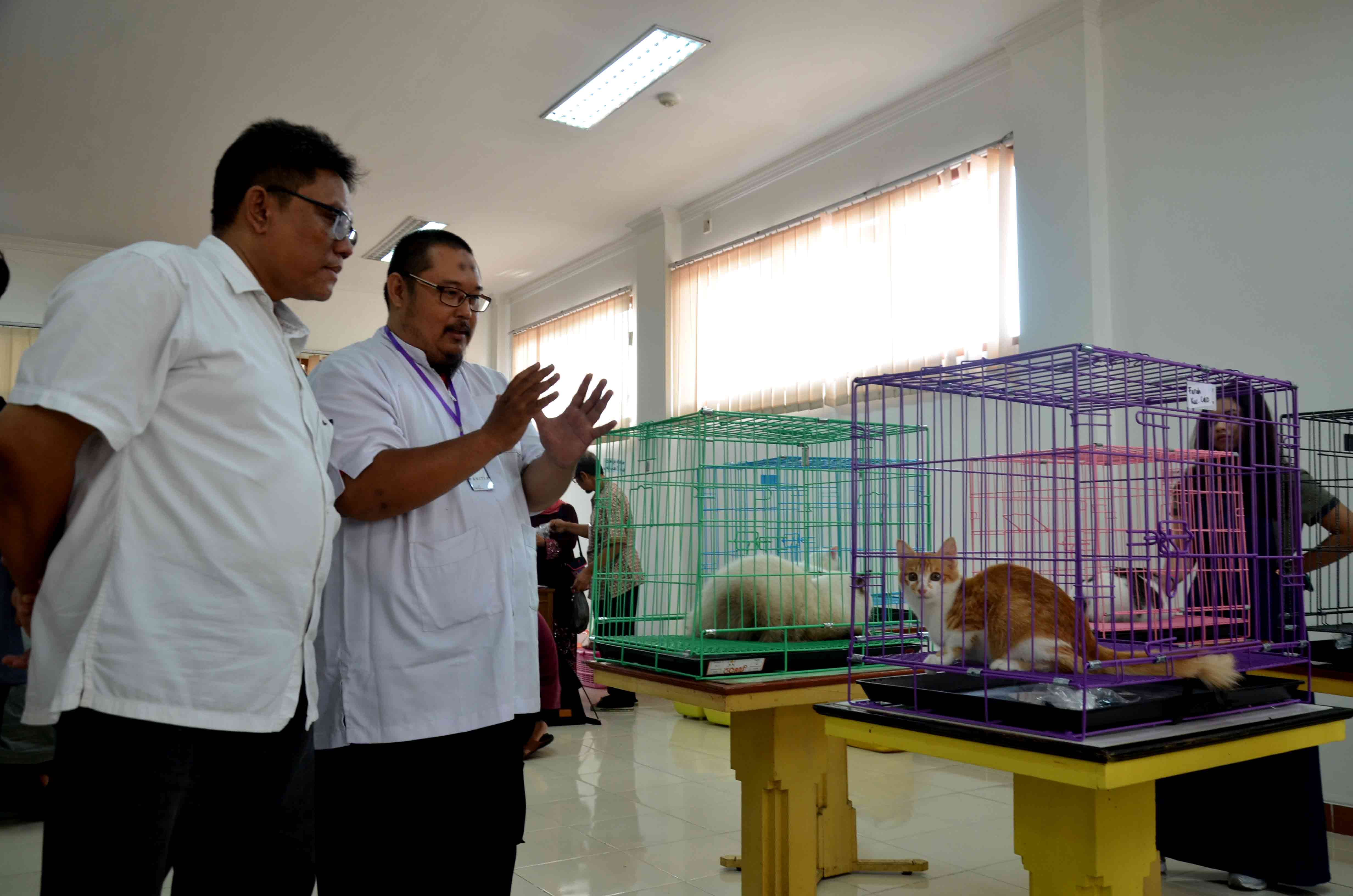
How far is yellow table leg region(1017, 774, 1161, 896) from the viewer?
1.42m

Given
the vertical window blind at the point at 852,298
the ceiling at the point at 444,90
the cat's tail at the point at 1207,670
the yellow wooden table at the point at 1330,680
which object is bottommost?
the yellow wooden table at the point at 1330,680

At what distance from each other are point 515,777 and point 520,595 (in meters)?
0.31

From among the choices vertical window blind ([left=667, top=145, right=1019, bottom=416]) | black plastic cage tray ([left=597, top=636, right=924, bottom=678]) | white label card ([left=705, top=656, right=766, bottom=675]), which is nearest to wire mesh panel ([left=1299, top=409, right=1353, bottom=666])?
black plastic cage tray ([left=597, top=636, right=924, bottom=678])

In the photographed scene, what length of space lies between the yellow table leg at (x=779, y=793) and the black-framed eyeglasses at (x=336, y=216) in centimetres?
140

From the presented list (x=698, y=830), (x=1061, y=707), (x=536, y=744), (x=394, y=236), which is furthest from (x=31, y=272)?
(x=1061, y=707)

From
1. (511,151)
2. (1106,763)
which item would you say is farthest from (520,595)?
(511,151)

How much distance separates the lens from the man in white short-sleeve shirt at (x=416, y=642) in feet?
4.76

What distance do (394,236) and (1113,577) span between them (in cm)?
690

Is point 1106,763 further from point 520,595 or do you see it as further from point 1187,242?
point 1187,242

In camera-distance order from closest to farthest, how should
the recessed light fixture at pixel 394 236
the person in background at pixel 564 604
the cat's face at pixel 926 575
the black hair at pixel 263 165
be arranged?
the black hair at pixel 263 165, the cat's face at pixel 926 575, the person in background at pixel 564 604, the recessed light fixture at pixel 394 236

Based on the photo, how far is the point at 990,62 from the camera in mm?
4770

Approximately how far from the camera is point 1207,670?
1610 mm

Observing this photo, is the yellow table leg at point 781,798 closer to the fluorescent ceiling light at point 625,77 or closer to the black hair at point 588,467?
the black hair at point 588,467

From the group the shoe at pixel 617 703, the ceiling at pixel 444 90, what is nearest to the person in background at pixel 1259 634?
the ceiling at pixel 444 90
